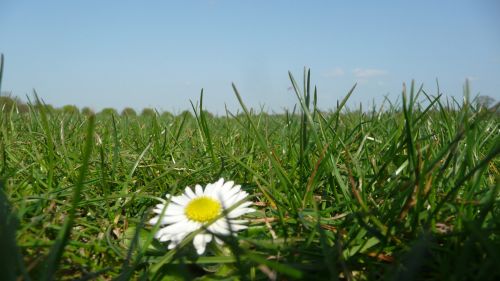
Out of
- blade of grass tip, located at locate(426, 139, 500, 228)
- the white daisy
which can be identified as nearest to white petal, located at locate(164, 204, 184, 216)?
the white daisy

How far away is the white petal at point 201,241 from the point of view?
73 centimetres

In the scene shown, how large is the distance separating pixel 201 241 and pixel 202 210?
0.10m

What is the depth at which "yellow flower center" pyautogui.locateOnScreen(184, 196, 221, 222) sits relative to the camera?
82 centimetres

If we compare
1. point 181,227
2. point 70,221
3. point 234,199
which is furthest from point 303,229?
point 70,221

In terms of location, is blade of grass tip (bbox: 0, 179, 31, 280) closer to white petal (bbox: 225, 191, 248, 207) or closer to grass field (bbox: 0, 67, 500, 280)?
grass field (bbox: 0, 67, 500, 280)

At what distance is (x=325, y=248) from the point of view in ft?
2.11

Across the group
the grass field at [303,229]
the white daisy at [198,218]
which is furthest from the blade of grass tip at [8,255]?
the white daisy at [198,218]

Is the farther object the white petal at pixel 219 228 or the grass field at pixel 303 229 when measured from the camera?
the white petal at pixel 219 228

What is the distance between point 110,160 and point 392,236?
111 centimetres

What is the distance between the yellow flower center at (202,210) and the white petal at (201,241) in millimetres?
62

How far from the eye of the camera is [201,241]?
747mm

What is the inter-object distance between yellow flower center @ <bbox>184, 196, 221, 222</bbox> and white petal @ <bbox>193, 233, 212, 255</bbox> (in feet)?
0.20

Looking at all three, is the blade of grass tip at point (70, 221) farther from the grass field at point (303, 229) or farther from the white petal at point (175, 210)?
the white petal at point (175, 210)

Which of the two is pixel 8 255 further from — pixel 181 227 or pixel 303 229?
pixel 303 229
